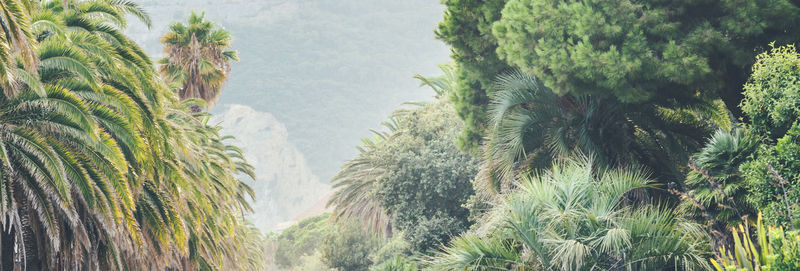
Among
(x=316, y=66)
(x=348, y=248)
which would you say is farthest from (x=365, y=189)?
(x=316, y=66)

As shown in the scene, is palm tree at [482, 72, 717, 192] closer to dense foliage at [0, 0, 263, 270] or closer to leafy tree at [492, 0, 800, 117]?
leafy tree at [492, 0, 800, 117]

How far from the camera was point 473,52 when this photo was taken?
15.7 metres

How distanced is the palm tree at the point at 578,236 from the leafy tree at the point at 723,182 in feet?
2.18

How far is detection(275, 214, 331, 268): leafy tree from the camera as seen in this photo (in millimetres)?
58312

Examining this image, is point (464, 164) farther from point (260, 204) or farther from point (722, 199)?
point (260, 204)

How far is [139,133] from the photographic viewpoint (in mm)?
10656

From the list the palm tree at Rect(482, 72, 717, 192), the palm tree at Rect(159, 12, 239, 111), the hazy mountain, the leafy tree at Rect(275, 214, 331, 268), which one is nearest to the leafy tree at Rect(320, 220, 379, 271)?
the palm tree at Rect(159, 12, 239, 111)

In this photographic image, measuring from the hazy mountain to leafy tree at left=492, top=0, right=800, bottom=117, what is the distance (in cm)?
11089

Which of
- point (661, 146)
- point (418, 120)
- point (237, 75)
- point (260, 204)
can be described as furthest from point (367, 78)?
point (661, 146)

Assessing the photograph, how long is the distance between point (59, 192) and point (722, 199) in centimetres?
868

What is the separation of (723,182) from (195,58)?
1605 cm

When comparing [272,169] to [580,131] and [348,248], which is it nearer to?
[348,248]

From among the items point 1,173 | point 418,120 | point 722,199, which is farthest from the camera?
point 418,120

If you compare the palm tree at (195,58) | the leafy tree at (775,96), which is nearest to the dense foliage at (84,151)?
the leafy tree at (775,96)
